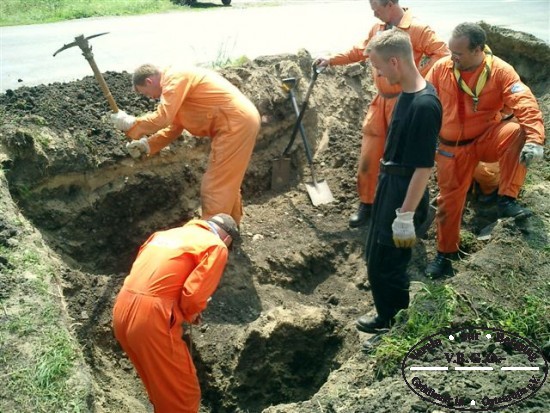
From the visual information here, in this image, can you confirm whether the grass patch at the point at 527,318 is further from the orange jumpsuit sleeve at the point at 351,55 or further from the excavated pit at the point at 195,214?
the orange jumpsuit sleeve at the point at 351,55

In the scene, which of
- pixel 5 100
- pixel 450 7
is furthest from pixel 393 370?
pixel 450 7

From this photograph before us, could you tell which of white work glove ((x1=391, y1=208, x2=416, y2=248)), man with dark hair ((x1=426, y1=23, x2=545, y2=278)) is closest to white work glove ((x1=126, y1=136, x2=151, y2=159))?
man with dark hair ((x1=426, y1=23, x2=545, y2=278))

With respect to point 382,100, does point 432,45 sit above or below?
above

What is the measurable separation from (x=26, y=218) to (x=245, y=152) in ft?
6.82

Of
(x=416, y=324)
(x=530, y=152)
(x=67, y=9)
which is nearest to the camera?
(x=416, y=324)

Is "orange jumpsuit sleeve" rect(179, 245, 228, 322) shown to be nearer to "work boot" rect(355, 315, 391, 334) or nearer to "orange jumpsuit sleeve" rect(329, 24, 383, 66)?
"work boot" rect(355, 315, 391, 334)

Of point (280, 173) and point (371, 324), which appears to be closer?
point (371, 324)

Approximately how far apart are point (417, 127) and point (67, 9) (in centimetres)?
1395

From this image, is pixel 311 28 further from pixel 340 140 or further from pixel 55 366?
pixel 55 366

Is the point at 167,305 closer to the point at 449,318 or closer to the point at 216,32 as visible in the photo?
the point at 449,318

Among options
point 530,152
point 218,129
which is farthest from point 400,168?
point 218,129

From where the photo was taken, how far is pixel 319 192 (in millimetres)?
7727

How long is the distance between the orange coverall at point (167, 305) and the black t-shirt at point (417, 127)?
1404 millimetres

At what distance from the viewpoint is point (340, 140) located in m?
8.30
